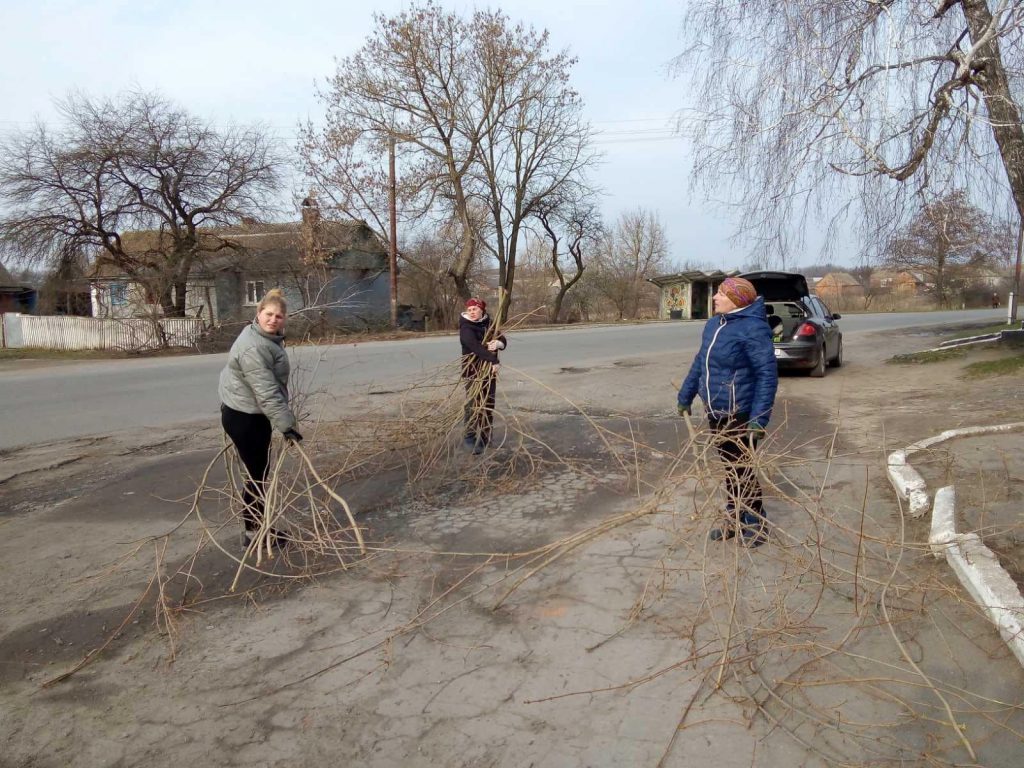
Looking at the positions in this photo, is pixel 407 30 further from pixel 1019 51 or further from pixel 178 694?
pixel 178 694

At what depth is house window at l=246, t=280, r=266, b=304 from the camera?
104ft

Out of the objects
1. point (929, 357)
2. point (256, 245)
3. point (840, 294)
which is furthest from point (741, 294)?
point (840, 294)

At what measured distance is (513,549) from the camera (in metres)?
4.50

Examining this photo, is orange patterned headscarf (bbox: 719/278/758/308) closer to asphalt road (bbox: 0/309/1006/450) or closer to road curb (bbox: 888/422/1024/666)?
road curb (bbox: 888/422/1024/666)

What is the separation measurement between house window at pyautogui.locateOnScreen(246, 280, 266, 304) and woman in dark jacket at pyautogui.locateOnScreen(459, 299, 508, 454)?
88.7ft

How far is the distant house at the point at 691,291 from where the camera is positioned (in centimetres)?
4803

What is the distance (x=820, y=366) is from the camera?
11805 mm

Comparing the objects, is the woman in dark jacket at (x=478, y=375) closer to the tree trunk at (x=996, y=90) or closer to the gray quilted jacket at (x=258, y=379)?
the gray quilted jacket at (x=258, y=379)

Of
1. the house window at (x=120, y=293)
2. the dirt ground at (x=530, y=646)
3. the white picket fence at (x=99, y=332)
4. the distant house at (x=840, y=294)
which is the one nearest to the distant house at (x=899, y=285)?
the distant house at (x=840, y=294)

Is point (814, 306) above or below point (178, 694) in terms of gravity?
above

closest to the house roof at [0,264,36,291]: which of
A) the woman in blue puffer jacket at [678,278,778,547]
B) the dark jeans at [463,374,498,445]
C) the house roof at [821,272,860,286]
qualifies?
the dark jeans at [463,374,498,445]

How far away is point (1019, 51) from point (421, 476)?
1050 cm

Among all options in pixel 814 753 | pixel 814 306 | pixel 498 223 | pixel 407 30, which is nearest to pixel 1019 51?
pixel 814 306

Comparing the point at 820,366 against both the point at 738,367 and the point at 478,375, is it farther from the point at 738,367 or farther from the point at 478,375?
the point at 738,367
